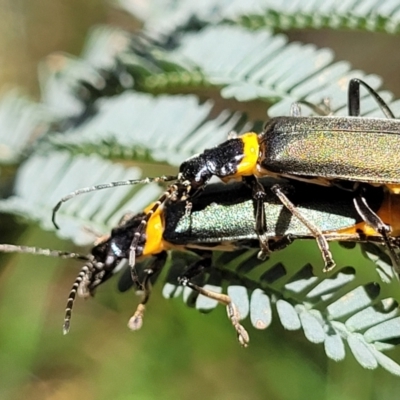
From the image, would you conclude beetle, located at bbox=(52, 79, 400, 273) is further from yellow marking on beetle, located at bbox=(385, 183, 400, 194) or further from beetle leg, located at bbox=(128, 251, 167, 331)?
beetle leg, located at bbox=(128, 251, 167, 331)

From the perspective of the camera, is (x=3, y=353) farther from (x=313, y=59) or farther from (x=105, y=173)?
(x=313, y=59)

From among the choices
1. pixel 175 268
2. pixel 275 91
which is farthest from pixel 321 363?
pixel 275 91

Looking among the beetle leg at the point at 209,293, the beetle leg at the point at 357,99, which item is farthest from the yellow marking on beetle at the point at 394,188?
the beetle leg at the point at 209,293

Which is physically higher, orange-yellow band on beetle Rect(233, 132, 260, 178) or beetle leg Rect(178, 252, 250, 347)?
orange-yellow band on beetle Rect(233, 132, 260, 178)

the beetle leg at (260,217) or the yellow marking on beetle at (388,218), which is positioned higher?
the yellow marking on beetle at (388,218)

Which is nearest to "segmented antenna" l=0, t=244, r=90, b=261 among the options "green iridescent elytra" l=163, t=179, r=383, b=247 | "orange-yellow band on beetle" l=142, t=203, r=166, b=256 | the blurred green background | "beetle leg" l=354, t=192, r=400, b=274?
"orange-yellow band on beetle" l=142, t=203, r=166, b=256

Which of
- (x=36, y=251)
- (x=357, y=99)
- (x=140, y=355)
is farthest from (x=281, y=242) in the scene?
(x=140, y=355)

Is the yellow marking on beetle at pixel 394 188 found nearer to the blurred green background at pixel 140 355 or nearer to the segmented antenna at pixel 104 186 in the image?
the segmented antenna at pixel 104 186
